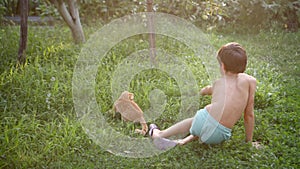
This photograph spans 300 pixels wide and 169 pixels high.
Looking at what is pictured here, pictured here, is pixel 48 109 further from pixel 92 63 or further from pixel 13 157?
pixel 92 63

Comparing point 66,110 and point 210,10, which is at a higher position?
point 210,10

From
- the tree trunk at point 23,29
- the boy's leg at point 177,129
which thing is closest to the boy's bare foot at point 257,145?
the boy's leg at point 177,129

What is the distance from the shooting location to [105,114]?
4102 millimetres

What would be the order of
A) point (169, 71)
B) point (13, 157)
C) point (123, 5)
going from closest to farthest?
point (13, 157)
point (169, 71)
point (123, 5)

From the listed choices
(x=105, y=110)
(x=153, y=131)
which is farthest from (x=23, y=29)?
(x=153, y=131)

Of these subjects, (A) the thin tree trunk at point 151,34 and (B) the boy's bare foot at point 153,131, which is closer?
(B) the boy's bare foot at point 153,131

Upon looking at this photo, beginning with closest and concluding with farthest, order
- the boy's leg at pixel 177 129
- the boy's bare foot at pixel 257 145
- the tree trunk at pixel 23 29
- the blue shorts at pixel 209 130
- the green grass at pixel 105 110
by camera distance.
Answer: the green grass at pixel 105 110 → the blue shorts at pixel 209 130 → the boy's bare foot at pixel 257 145 → the boy's leg at pixel 177 129 → the tree trunk at pixel 23 29

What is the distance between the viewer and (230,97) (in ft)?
11.2

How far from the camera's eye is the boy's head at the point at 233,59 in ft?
11.1

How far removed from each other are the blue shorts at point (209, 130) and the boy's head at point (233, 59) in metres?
0.39

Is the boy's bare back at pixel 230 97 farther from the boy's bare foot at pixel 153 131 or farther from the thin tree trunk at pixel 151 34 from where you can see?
the thin tree trunk at pixel 151 34

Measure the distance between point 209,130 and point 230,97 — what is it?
30 centimetres

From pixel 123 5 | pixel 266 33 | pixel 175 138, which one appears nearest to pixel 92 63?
pixel 175 138

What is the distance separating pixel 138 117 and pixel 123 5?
13.1 ft
